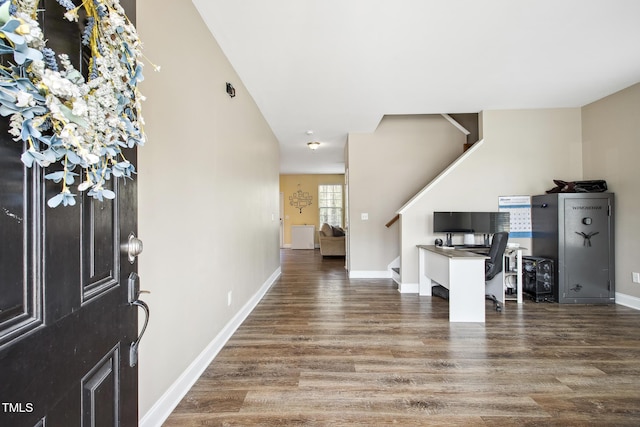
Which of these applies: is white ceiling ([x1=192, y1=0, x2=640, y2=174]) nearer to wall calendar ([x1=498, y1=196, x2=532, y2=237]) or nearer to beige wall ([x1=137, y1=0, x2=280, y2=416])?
beige wall ([x1=137, y1=0, x2=280, y2=416])

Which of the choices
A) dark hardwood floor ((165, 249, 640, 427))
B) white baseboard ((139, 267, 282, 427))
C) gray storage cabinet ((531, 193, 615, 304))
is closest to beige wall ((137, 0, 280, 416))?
white baseboard ((139, 267, 282, 427))

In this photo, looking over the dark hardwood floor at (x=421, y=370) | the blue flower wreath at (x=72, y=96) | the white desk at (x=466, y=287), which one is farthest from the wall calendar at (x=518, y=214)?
the blue flower wreath at (x=72, y=96)

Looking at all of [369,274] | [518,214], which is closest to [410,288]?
[369,274]

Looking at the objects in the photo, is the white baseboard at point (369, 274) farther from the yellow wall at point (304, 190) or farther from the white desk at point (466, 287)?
the yellow wall at point (304, 190)

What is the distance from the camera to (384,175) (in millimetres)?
5129

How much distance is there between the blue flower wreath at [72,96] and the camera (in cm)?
48

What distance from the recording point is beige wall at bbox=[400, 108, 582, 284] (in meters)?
4.07

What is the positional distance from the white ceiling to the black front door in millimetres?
1963

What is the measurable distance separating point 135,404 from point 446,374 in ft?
6.43

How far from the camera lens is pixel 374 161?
16.8 feet

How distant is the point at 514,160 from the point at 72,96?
4949 millimetres

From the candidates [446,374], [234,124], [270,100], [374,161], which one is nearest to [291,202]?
[374,161]

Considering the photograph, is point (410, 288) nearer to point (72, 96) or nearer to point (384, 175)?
point (384, 175)

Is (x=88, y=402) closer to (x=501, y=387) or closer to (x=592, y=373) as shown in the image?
(x=501, y=387)
